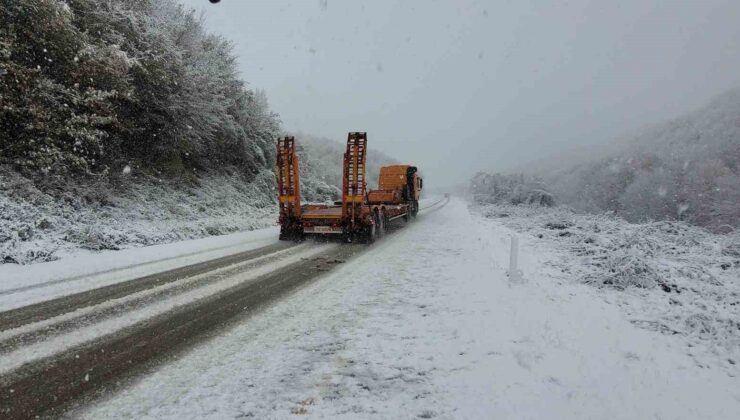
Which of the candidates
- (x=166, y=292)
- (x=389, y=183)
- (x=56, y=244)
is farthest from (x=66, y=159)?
(x=389, y=183)

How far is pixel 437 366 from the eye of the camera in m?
3.81

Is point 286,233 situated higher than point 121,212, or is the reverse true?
point 121,212

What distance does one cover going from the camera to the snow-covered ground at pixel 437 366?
3.08 meters

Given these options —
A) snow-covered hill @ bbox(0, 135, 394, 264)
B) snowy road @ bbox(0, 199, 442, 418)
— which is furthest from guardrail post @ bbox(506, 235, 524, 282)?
snow-covered hill @ bbox(0, 135, 394, 264)

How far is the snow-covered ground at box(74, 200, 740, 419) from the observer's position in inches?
121

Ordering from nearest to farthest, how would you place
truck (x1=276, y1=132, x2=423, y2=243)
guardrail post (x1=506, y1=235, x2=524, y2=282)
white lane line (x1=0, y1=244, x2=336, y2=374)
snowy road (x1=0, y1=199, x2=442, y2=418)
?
snowy road (x1=0, y1=199, x2=442, y2=418), white lane line (x1=0, y1=244, x2=336, y2=374), guardrail post (x1=506, y1=235, x2=524, y2=282), truck (x1=276, y1=132, x2=423, y2=243)

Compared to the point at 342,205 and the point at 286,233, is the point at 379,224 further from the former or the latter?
the point at 286,233

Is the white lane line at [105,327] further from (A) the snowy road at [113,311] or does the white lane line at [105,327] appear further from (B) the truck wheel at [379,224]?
(B) the truck wheel at [379,224]

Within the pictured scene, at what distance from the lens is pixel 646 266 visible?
7.38 meters

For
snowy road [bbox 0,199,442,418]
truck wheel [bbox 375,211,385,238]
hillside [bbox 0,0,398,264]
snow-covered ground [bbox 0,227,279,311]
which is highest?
hillside [bbox 0,0,398,264]

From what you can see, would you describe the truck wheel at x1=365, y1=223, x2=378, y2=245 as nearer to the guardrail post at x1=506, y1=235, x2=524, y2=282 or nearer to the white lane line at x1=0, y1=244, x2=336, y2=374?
the white lane line at x1=0, y1=244, x2=336, y2=374

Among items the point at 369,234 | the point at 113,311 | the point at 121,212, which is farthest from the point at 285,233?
the point at 113,311

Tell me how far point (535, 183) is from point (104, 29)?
36647mm

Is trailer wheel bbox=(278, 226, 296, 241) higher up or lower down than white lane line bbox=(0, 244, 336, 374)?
higher up
